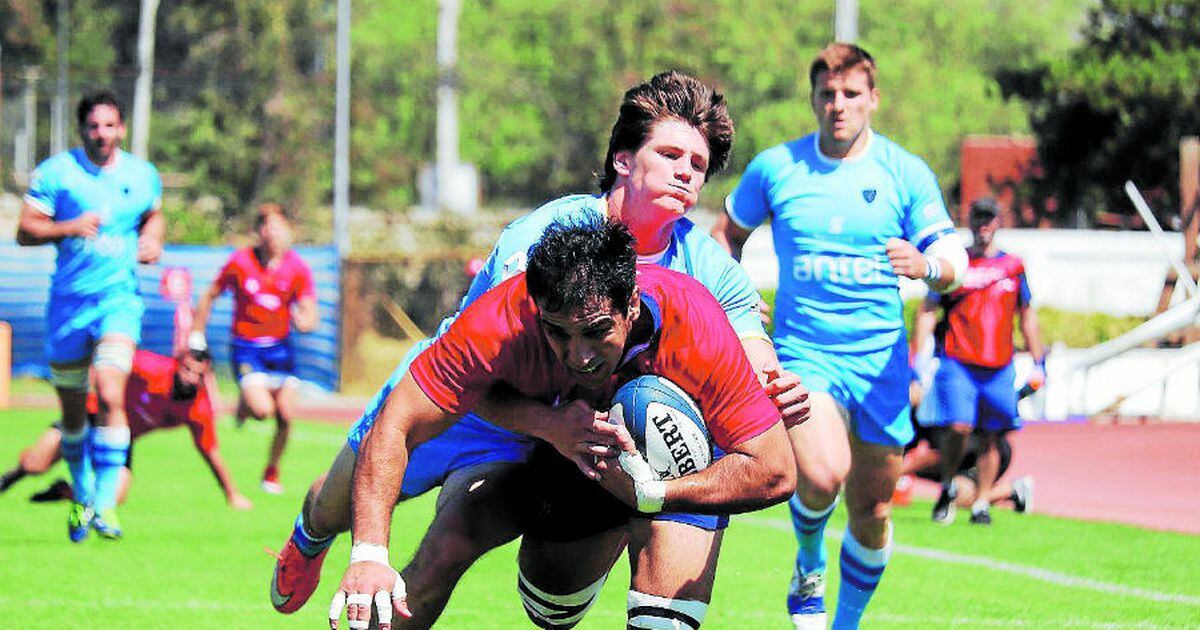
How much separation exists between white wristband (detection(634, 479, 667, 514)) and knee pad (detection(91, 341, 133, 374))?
19.5ft

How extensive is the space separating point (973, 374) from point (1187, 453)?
6.23 meters

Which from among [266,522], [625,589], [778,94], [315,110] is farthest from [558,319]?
[778,94]

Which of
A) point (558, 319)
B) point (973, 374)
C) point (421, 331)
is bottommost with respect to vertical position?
point (421, 331)

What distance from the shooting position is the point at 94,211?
1084 cm

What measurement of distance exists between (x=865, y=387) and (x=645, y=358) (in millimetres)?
2727

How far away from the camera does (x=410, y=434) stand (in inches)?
212

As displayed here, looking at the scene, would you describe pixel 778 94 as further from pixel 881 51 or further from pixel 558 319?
pixel 558 319

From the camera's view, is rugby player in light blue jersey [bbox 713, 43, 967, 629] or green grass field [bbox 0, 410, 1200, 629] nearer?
rugby player in light blue jersey [bbox 713, 43, 967, 629]

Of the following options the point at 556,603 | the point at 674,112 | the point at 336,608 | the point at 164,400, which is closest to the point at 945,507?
the point at 164,400

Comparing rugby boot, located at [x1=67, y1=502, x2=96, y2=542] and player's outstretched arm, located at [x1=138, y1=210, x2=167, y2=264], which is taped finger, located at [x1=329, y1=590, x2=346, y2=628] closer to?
player's outstretched arm, located at [x1=138, y1=210, x2=167, y2=264]

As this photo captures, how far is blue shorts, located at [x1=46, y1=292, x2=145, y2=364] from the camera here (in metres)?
10.8

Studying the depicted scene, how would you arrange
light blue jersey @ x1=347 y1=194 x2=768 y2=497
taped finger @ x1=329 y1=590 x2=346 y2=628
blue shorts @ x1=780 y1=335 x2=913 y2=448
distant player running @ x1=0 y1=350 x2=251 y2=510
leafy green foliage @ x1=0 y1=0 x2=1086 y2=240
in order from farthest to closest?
leafy green foliage @ x1=0 y1=0 x2=1086 y2=240
distant player running @ x1=0 y1=350 x2=251 y2=510
blue shorts @ x1=780 y1=335 x2=913 y2=448
light blue jersey @ x1=347 y1=194 x2=768 y2=497
taped finger @ x1=329 y1=590 x2=346 y2=628

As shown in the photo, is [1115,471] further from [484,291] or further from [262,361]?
[484,291]

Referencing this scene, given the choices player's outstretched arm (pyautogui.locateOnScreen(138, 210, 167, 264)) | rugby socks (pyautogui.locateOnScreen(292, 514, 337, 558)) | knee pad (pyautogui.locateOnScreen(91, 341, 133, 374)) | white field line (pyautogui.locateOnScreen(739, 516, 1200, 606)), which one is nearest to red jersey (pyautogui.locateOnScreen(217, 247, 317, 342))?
player's outstretched arm (pyautogui.locateOnScreen(138, 210, 167, 264))
